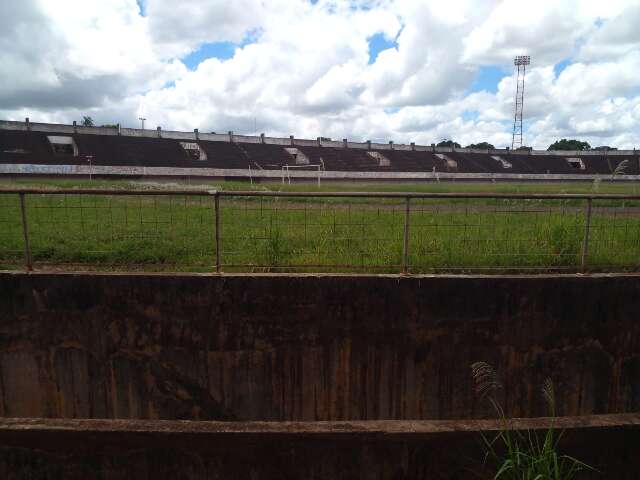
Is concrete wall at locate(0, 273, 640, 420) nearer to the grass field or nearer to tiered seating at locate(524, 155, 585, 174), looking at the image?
the grass field

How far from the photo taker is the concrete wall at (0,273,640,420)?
5.40m

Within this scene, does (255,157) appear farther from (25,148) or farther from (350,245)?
(350,245)

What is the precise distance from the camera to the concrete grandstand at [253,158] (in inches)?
1435

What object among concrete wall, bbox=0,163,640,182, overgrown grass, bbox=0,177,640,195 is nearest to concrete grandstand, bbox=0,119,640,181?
Answer: concrete wall, bbox=0,163,640,182

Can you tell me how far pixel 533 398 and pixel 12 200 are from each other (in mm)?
14357

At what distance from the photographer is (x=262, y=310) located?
5.40 metres

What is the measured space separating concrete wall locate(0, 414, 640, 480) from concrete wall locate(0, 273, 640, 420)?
2.67m

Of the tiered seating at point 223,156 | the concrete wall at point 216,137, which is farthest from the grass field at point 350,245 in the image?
the concrete wall at point 216,137

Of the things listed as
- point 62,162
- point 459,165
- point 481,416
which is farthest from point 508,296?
point 459,165

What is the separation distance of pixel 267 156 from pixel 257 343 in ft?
142

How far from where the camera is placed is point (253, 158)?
1817 inches

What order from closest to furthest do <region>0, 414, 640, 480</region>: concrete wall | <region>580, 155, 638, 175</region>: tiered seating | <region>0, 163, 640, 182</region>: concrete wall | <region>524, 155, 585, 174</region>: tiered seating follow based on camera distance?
1. <region>0, 414, 640, 480</region>: concrete wall
2. <region>0, 163, 640, 182</region>: concrete wall
3. <region>580, 155, 638, 175</region>: tiered seating
4. <region>524, 155, 585, 174</region>: tiered seating

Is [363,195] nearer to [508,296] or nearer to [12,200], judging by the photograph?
[508,296]

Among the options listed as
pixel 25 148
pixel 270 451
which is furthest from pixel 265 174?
pixel 270 451
